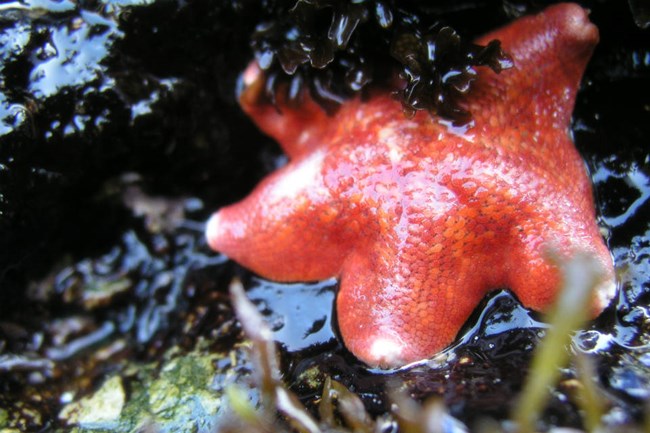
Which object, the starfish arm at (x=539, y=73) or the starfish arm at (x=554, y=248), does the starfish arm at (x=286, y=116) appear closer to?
the starfish arm at (x=539, y=73)

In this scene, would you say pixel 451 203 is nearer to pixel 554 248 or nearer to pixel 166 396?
pixel 554 248

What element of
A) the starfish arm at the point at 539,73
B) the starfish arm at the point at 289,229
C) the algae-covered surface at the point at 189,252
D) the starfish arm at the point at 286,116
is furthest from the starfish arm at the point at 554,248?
the starfish arm at the point at 286,116

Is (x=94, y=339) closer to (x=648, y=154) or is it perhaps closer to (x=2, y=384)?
(x=2, y=384)

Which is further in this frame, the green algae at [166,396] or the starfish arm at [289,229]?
the starfish arm at [289,229]

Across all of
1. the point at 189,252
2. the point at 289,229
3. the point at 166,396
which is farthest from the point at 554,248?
the point at 189,252

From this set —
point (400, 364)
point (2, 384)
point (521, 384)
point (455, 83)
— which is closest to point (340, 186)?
point (455, 83)
